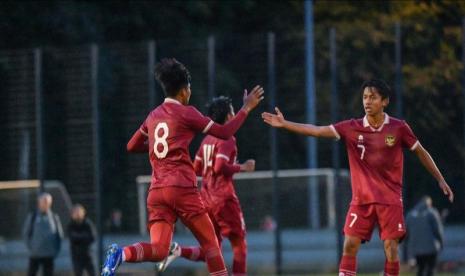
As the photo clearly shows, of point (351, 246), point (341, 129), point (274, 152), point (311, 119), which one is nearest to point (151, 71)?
point (274, 152)

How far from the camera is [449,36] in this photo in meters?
27.4

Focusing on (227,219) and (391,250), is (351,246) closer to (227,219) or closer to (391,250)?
(391,250)

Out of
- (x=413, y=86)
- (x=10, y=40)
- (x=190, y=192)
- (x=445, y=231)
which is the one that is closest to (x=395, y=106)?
(x=413, y=86)

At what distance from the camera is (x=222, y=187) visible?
15.3 meters

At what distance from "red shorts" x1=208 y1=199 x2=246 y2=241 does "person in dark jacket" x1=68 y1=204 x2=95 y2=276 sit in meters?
7.88

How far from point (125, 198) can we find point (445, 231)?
5781 millimetres

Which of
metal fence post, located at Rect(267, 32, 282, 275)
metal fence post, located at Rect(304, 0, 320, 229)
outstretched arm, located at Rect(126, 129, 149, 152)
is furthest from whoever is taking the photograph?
metal fence post, located at Rect(304, 0, 320, 229)

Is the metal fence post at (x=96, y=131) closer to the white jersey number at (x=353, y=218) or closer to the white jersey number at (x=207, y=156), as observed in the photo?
the white jersey number at (x=207, y=156)

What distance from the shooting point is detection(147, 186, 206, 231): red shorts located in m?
12.1

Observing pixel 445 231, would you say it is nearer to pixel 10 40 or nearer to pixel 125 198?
pixel 125 198

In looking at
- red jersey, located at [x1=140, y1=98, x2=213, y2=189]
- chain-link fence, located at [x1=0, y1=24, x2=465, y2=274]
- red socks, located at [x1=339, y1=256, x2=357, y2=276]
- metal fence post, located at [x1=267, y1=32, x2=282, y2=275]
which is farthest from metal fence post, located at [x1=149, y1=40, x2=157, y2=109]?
red jersey, located at [x1=140, y1=98, x2=213, y2=189]

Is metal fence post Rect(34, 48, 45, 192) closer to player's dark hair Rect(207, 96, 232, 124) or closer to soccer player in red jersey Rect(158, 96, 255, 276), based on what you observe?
soccer player in red jersey Rect(158, 96, 255, 276)

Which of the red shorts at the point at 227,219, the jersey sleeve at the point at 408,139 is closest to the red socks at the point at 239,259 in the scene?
the red shorts at the point at 227,219

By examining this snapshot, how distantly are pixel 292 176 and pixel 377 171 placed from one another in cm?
1307
